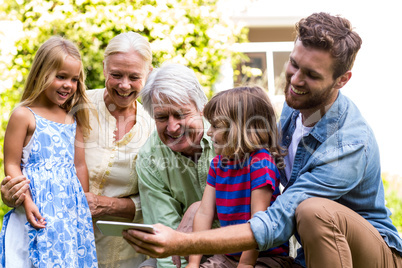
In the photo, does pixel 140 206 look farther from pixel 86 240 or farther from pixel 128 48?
pixel 128 48

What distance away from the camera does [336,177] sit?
2.44m

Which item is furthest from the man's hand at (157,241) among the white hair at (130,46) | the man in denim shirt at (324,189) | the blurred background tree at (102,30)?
the blurred background tree at (102,30)

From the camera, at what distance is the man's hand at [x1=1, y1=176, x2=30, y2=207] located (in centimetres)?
285

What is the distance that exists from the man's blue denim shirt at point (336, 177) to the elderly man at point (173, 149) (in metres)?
0.66

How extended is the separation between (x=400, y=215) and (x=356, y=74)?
2.42 m

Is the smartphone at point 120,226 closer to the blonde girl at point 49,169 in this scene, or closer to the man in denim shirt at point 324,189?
the man in denim shirt at point 324,189

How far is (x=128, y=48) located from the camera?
11.4ft

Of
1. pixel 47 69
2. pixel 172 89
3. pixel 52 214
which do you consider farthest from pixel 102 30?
pixel 52 214

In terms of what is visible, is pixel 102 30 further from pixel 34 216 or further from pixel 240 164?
pixel 240 164

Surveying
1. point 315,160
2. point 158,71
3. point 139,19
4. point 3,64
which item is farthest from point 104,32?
point 315,160

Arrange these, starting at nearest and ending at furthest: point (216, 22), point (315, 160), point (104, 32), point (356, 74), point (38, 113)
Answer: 1. point (315, 160)
2. point (38, 113)
3. point (104, 32)
4. point (216, 22)
5. point (356, 74)

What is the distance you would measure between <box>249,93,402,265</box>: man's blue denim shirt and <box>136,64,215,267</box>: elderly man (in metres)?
0.66

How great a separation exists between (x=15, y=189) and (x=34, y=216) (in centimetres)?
18

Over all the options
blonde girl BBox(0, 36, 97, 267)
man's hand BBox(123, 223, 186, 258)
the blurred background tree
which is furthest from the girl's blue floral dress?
the blurred background tree
